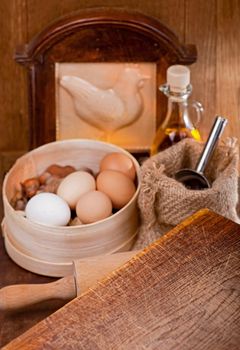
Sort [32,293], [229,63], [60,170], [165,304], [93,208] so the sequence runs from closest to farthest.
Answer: [165,304]
[32,293]
[93,208]
[60,170]
[229,63]

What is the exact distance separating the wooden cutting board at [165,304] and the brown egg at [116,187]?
0.20 m

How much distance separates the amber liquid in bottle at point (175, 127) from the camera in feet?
3.61

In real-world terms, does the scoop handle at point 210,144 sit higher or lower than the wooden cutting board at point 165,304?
higher

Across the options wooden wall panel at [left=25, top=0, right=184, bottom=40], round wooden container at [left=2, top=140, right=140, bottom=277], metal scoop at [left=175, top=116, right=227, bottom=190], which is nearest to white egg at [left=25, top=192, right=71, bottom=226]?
round wooden container at [left=2, top=140, right=140, bottom=277]

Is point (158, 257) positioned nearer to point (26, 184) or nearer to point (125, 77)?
point (26, 184)

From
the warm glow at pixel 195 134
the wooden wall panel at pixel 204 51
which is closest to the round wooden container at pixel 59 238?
the warm glow at pixel 195 134

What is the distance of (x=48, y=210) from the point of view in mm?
961

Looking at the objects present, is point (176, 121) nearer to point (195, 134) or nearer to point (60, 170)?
point (195, 134)

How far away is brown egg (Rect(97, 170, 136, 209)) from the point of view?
39.2 inches

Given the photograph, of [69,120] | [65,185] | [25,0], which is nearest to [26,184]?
[65,185]

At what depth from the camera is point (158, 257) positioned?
0.77 metres

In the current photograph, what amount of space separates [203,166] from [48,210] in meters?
0.23

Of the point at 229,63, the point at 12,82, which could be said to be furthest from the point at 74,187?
the point at 229,63

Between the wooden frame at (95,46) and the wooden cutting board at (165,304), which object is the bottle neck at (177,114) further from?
the wooden cutting board at (165,304)
